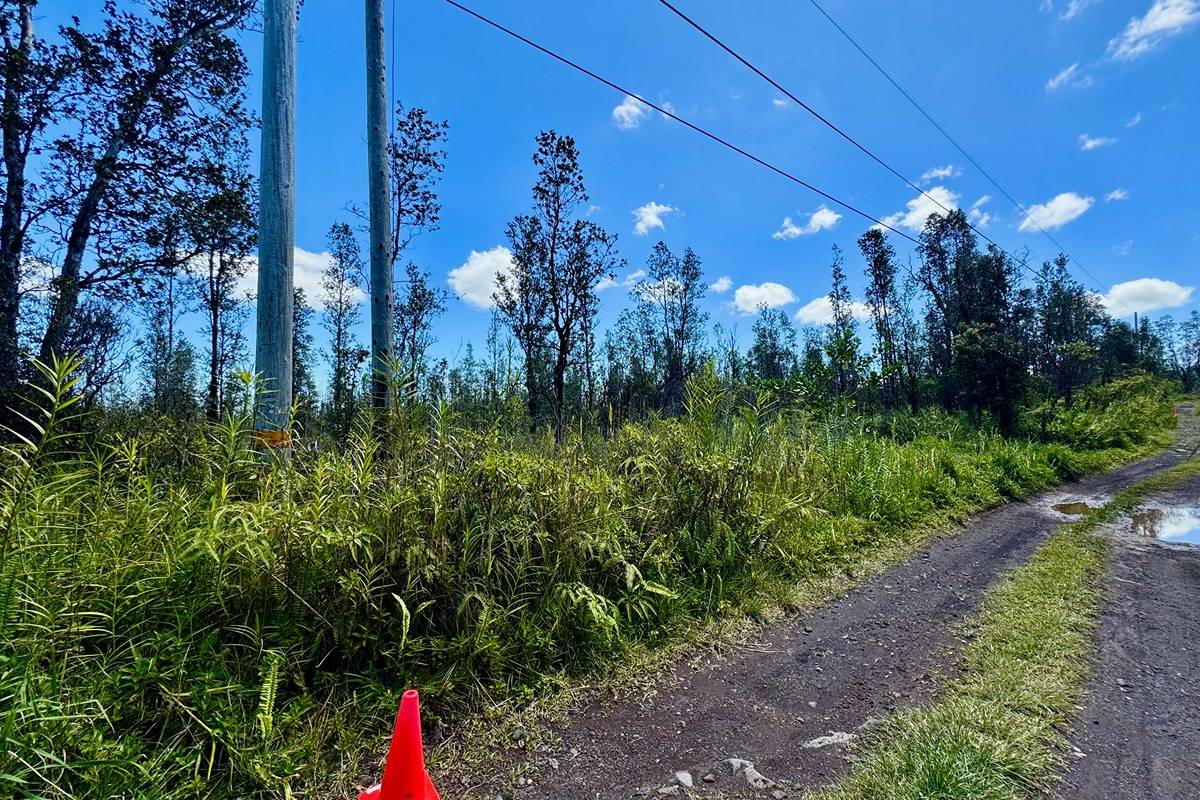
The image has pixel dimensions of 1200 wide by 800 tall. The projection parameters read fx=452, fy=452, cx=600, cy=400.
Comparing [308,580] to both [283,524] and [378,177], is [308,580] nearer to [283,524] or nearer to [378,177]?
[283,524]

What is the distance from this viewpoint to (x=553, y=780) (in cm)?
181

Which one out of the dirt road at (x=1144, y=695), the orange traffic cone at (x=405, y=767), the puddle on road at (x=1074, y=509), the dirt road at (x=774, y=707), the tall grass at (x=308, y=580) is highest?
the tall grass at (x=308, y=580)

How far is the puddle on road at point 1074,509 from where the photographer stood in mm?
6355

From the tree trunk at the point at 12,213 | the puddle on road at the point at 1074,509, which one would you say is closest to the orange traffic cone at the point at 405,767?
the tree trunk at the point at 12,213

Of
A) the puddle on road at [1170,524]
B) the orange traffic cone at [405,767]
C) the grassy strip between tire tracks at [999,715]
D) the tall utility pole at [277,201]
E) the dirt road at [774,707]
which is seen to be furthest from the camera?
the puddle on road at [1170,524]

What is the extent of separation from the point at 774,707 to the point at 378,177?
4.64 meters

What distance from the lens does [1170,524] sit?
5.68m

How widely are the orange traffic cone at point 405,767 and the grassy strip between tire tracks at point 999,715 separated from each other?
4.77 ft

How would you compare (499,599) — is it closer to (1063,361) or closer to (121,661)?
(121,661)

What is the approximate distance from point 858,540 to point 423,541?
14.2ft

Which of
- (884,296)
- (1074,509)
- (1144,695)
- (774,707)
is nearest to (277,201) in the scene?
(774,707)

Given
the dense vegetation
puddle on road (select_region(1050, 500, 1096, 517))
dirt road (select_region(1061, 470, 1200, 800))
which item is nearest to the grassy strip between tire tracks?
dirt road (select_region(1061, 470, 1200, 800))

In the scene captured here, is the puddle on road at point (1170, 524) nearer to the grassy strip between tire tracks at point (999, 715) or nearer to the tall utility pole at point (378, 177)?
the grassy strip between tire tracks at point (999, 715)

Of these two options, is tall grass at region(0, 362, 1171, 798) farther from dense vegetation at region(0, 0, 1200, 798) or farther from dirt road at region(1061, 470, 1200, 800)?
dirt road at region(1061, 470, 1200, 800)
